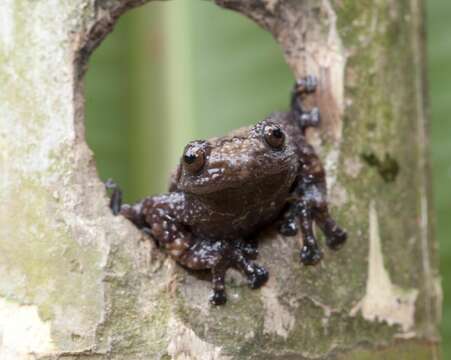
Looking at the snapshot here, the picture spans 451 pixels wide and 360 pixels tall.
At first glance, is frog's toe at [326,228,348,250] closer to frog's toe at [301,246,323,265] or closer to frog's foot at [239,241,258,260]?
frog's toe at [301,246,323,265]

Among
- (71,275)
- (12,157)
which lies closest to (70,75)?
(12,157)

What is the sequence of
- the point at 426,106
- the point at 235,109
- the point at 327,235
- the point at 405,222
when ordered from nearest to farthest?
the point at 327,235
the point at 405,222
the point at 426,106
the point at 235,109

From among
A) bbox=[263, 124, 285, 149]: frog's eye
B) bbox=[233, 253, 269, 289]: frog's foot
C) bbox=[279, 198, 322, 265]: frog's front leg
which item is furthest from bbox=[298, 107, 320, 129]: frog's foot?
bbox=[233, 253, 269, 289]: frog's foot

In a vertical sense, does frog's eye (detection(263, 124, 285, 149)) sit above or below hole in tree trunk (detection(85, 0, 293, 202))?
below

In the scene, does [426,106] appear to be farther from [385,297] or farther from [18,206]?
[18,206]

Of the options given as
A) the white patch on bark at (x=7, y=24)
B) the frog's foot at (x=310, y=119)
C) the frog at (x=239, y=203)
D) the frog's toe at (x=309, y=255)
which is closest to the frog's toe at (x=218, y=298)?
the frog at (x=239, y=203)

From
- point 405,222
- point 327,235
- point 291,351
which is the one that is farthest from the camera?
point 405,222

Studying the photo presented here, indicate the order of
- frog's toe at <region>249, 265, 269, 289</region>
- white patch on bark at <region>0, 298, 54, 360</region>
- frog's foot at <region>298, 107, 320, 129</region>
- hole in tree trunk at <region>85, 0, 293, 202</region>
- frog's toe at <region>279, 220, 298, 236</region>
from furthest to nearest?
hole in tree trunk at <region>85, 0, 293, 202</region> < frog's foot at <region>298, 107, 320, 129</region> < frog's toe at <region>279, 220, 298, 236</region> < frog's toe at <region>249, 265, 269, 289</region> < white patch on bark at <region>0, 298, 54, 360</region>

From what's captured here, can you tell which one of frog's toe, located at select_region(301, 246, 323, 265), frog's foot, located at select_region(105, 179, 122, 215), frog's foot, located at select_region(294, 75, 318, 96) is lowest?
frog's toe, located at select_region(301, 246, 323, 265)

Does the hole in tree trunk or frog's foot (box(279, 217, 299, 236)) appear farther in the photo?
the hole in tree trunk
